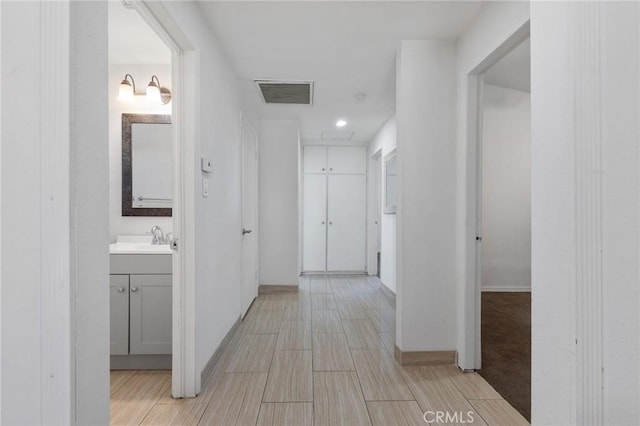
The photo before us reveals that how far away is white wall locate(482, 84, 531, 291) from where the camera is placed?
409 centimetres

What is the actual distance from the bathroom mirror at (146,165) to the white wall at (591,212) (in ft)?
8.36

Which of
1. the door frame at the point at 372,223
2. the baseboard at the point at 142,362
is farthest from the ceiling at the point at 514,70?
the baseboard at the point at 142,362

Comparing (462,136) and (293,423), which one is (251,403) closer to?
(293,423)

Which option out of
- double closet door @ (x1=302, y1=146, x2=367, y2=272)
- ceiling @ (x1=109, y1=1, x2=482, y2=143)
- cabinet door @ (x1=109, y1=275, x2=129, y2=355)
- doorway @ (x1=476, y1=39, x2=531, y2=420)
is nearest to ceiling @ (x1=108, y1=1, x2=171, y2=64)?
ceiling @ (x1=109, y1=1, x2=482, y2=143)

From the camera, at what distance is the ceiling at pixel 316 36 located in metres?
1.89

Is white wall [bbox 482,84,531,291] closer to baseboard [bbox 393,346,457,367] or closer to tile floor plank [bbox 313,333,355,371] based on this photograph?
baseboard [bbox 393,346,457,367]

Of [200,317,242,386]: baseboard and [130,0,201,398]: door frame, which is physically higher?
[130,0,201,398]: door frame

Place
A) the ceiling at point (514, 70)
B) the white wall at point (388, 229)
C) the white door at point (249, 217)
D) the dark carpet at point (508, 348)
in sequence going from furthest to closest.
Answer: the white wall at point (388, 229) → the white door at point (249, 217) → the ceiling at point (514, 70) → the dark carpet at point (508, 348)

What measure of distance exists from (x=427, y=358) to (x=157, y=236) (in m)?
2.25

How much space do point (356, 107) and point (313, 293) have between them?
245 cm

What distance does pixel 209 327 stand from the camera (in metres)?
2.04

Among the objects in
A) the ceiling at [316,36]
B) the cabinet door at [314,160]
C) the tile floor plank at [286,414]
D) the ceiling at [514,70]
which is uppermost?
the ceiling at [514,70]

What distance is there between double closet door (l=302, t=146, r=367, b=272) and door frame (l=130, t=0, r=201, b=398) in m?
3.63

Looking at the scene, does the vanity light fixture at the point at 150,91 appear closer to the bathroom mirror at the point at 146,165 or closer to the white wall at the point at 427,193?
the bathroom mirror at the point at 146,165
